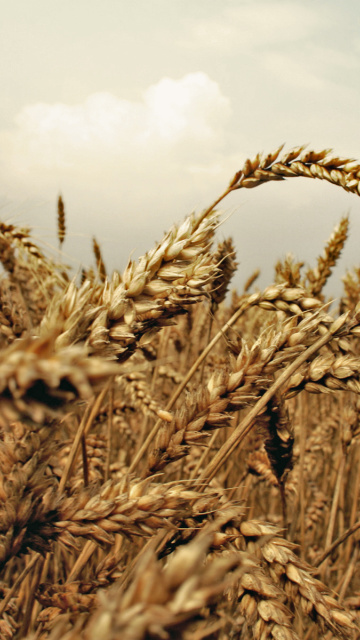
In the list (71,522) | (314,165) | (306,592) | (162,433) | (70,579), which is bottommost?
(70,579)

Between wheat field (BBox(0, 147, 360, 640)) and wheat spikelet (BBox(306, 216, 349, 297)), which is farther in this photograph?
wheat spikelet (BBox(306, 216, 349, 297))

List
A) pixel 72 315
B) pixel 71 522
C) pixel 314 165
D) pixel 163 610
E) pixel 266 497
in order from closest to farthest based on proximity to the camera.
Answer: pixel 163 610, pixel 72 315, pixel 71 522, pixel 314 165, pixel 266 497

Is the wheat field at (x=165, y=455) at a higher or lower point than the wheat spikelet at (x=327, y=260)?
lower

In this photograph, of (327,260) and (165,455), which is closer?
(165,455)

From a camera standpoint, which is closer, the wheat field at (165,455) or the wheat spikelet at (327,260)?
the wheat field at (165,455)

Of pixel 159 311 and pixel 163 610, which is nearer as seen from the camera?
pixel 163 610

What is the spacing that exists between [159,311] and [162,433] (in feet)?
0.81

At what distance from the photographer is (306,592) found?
89 cm

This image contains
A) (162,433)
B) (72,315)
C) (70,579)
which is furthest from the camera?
(70,579)

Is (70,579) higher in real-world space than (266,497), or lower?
Answer: higher

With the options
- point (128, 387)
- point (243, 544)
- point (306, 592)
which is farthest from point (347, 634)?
point (128, 387)

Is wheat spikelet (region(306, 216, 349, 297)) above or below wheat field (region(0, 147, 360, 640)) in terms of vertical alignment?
above

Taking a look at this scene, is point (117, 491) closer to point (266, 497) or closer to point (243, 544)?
point (243, 544)

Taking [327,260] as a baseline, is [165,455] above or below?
below
